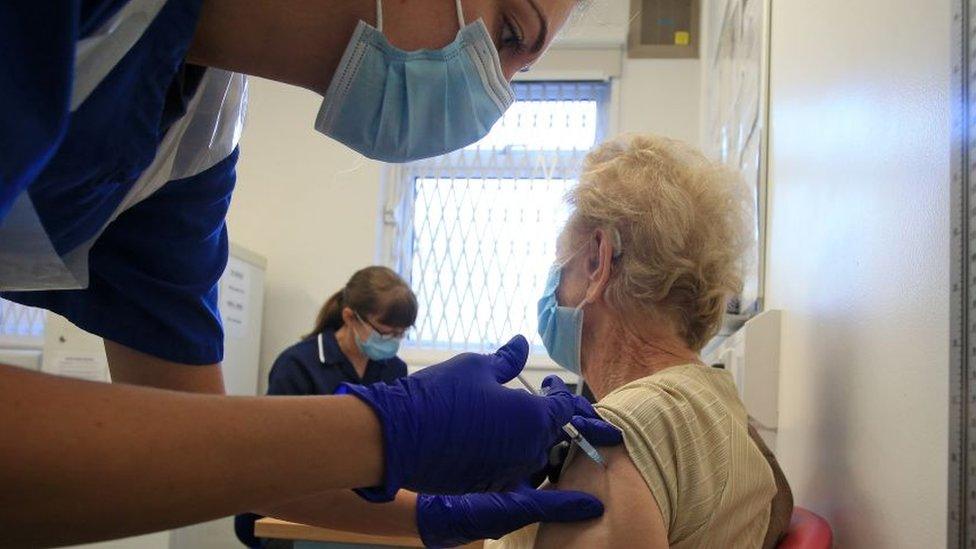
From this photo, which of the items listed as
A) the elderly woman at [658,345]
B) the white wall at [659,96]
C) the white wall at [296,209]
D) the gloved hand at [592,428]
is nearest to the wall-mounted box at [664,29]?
the white wall at [659,96]

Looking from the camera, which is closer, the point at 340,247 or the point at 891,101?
the point at 891,101

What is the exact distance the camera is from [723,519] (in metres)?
1.01

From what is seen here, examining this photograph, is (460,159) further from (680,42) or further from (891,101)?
(891,101)

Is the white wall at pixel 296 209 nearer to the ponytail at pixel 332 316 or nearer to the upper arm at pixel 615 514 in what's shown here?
the ponytail at pixel 332 316

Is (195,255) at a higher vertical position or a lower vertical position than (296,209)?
lower

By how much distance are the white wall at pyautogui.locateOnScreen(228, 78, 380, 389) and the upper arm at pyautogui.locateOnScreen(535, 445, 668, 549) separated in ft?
9.78

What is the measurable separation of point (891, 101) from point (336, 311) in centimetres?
237

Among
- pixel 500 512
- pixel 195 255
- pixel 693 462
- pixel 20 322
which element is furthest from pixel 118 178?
pixel 20 322

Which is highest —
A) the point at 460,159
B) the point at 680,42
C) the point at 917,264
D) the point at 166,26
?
the point at 680,42

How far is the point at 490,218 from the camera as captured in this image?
3.87 meters


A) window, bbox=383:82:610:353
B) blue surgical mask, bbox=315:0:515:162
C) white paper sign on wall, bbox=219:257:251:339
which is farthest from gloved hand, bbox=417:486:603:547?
window, bbox=383:82:610:353

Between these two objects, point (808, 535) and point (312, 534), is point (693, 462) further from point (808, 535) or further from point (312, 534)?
point (312, 534)

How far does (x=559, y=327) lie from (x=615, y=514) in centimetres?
41

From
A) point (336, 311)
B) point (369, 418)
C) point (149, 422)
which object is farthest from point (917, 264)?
point (336, 311)
